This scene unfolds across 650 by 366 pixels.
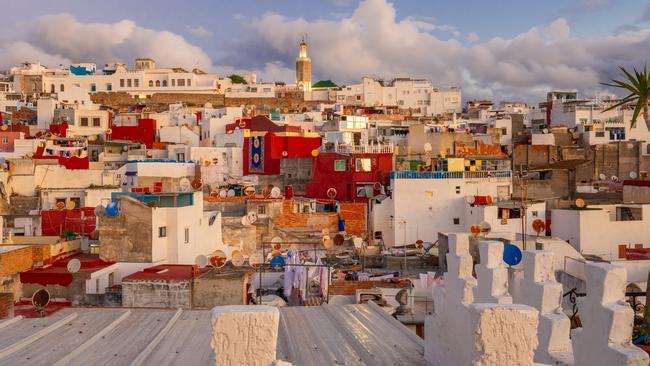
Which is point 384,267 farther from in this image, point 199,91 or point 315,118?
point 199,91

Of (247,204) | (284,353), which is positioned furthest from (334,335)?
(247,204)

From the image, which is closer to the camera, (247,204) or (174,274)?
(174,274)

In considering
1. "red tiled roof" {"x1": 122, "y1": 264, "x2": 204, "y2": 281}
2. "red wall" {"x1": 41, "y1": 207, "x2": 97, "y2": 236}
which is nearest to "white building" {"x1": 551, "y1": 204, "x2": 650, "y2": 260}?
"red tiled roof" {"x1": 122, "y1": 264, "x2": 204, "y2": 281}

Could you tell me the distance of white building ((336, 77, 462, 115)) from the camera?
2931 inches

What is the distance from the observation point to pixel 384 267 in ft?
76.6

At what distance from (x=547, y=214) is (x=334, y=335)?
2185 centimetres

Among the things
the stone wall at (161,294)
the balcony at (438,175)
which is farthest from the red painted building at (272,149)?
the stone wall at (161,294)

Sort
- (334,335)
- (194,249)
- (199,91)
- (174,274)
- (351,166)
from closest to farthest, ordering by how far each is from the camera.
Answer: (334,335) → (174,274) → (194,249) → (351,166) → (199,91)

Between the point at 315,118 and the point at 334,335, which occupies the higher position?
the point at 315,118

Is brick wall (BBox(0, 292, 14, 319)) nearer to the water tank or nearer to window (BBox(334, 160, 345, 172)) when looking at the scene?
the water tank

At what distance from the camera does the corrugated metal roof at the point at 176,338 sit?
819 centimetres

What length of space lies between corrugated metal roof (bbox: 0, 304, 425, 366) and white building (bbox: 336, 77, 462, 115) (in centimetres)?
6391

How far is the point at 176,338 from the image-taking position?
9.40 meters

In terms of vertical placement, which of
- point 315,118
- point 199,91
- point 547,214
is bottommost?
point 547,214
